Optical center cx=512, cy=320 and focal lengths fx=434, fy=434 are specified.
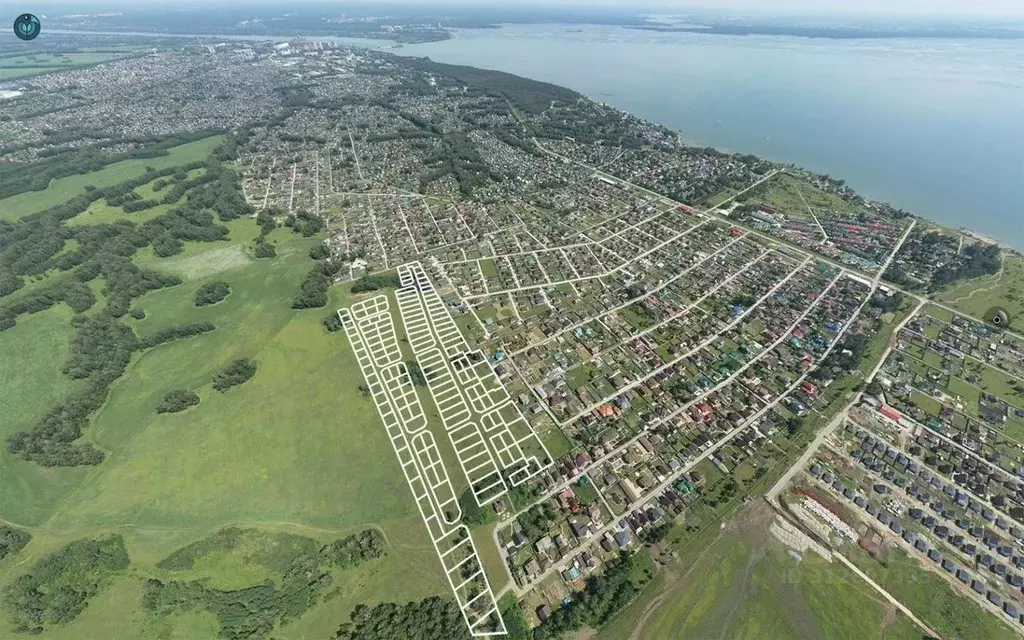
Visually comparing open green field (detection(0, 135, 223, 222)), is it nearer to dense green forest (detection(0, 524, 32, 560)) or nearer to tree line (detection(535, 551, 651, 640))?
dense green forest (detection(0, 524, 32, 560))

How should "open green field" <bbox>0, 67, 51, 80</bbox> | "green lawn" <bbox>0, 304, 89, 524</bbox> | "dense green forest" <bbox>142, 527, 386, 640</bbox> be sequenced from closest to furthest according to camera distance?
"dense green forest" <bbox>142, 527, 386, 640</bbox> < "green lawn" <bbox>0, 304, 89, 524</bbox> < "open green field" <bbox>0, 67, 51, 80</bbox>

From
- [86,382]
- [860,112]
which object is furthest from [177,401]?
[860,112]

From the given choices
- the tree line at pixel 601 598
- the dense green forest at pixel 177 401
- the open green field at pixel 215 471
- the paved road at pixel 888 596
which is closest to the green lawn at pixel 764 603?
the paved road at pixel 888 596

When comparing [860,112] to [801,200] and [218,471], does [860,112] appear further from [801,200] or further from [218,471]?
[218,471]
